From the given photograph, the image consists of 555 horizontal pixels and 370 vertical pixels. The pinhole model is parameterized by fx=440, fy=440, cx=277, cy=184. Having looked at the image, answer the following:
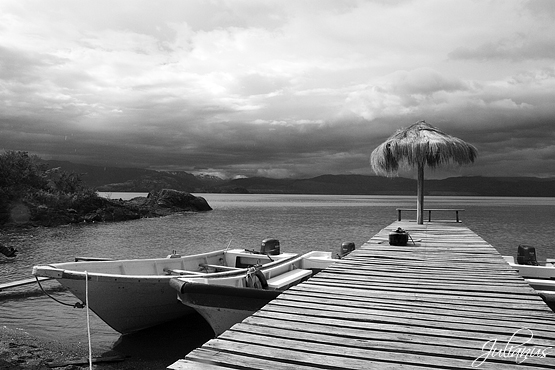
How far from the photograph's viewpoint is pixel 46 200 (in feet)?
184

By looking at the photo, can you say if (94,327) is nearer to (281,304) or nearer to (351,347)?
(281,304)

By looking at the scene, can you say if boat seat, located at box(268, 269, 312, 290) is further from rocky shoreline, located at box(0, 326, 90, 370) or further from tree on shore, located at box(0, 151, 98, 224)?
tree on shore, located at box(0, 151, 98, 224)

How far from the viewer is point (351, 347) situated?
400 cm

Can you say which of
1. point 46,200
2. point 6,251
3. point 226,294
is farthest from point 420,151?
point 46,200

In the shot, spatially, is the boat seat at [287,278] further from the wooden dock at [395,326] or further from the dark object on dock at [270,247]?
the dark object on dock at [270,247]

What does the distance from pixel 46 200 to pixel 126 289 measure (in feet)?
177

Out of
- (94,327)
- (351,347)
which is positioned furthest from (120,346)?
(351,347)

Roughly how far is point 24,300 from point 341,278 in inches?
453

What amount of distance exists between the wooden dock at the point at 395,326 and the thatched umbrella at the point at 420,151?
8.03m

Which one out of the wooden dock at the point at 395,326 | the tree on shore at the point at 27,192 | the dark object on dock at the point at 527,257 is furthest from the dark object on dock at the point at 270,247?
the tree on shore at the point at 27,192

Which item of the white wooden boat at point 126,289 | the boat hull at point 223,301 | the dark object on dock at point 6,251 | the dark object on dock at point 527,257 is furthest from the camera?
the dark object on dock at point 6,251

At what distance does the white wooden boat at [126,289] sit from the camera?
8.62 m

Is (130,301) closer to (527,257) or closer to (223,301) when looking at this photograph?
(223,301)

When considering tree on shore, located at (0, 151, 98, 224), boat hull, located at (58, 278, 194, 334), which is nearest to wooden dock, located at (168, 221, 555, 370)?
boat hull, located at (58, 278, 194, 334)
